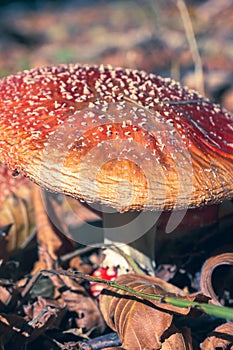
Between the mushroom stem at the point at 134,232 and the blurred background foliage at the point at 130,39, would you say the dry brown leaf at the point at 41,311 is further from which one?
the blurred background foliage at the point at 130,39

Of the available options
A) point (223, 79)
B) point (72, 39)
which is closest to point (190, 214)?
point (223, 79)

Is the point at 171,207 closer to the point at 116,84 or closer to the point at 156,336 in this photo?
the point at 156,336

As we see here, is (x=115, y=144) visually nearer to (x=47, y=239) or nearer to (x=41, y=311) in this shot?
(x=41, y=311)

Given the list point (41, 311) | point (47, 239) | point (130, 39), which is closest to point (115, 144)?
point (41, 311)

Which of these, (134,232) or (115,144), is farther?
(134,232)

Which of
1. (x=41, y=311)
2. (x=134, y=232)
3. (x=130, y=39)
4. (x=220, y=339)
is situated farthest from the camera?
(x=130, y=39)

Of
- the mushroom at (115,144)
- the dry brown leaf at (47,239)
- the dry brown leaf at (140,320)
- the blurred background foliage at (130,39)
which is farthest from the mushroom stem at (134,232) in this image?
the blurred background foliage at (130,39)

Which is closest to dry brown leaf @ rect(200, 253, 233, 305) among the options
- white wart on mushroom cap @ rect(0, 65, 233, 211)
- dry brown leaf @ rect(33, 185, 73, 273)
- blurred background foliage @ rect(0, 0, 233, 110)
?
white wart on mushroom cap @ rect(0, 65, 233, 211)
